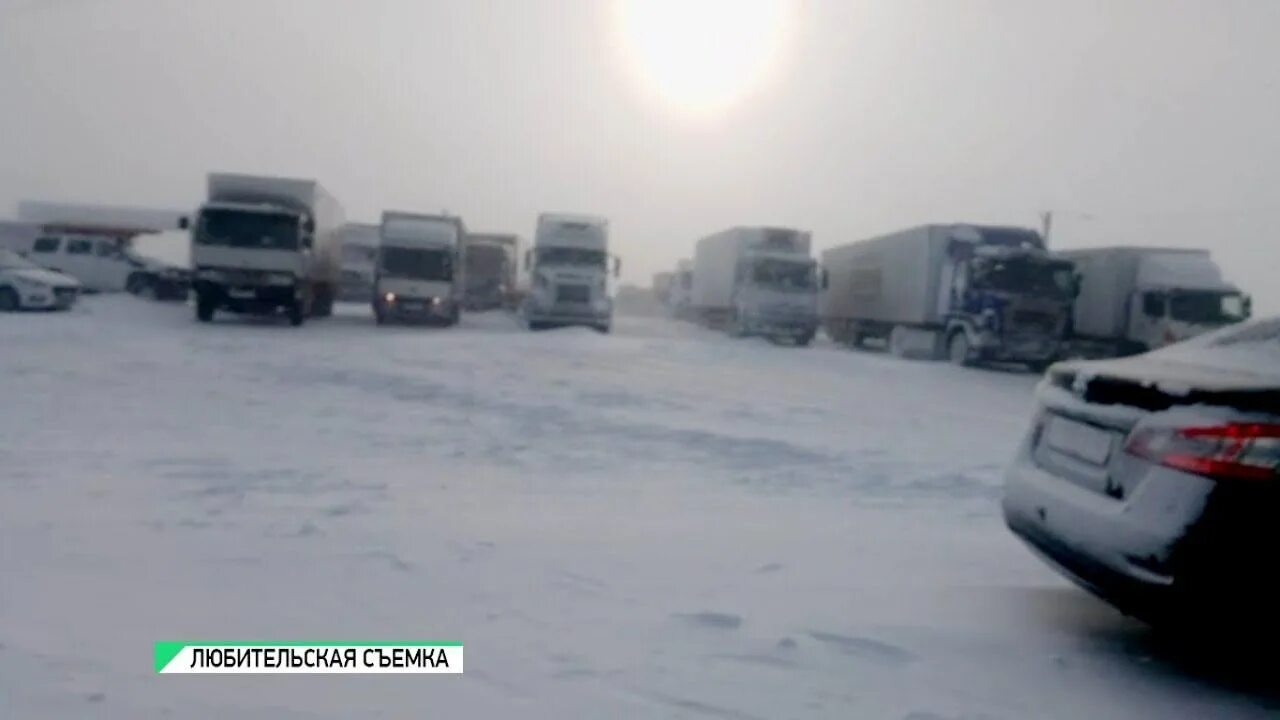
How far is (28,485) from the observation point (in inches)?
279

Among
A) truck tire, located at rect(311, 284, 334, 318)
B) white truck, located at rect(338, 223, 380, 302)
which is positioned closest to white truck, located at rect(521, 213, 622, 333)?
truck tire, located at rect(311, 284, 334, 318)

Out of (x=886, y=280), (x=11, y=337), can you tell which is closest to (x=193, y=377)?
(x=11, y=337)

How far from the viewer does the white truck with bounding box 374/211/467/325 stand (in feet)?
101

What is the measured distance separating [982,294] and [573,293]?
36.9 ft

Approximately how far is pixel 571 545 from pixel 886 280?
28.8 meters

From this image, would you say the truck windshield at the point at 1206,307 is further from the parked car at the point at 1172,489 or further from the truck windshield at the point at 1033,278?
Answer: the parked car at the point at 1172,489

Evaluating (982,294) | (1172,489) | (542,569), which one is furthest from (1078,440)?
(982,294)

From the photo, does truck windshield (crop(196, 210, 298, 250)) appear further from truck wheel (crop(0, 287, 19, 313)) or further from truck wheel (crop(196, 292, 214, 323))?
truck wheel (crop(0, 287, 19, 313))

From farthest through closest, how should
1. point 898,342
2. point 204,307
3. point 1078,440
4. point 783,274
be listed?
1. point 783,274
2. point 898,342
3. point 204,307
4. point 1078,440

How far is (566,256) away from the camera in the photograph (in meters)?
31.9

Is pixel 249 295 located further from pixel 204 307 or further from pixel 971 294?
Result: pixel 971 294

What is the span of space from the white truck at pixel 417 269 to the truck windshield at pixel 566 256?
2.43 meters

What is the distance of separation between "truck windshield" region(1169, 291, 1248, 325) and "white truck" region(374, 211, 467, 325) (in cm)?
1844

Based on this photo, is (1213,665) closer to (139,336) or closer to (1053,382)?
(1053,382)
